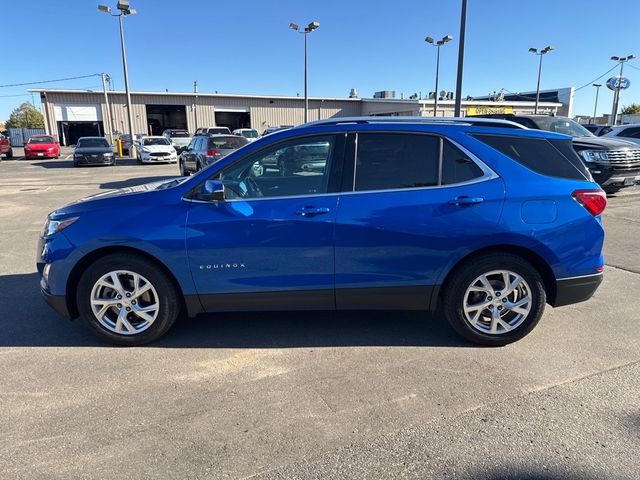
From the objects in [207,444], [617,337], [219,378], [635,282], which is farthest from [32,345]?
[635,282]

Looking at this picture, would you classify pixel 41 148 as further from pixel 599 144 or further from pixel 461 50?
pixel 599 144

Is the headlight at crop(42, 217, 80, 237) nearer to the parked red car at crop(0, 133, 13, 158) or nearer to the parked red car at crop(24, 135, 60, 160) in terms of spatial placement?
the parked red car at crop(24, 135, 60, 160)

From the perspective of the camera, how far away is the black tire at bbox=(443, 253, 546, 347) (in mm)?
3607

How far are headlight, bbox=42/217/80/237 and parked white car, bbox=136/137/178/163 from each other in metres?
23.0

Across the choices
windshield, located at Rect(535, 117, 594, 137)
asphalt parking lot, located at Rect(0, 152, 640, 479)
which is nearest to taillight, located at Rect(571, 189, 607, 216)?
asphalt parking lot, located at Rect(0, 152, 640, 479)

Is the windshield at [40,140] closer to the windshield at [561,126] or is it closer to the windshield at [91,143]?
the windshield at [91,143]

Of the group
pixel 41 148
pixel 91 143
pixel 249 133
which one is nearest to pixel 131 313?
pixel 91 143

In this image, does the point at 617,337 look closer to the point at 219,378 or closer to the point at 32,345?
the point at 219,378

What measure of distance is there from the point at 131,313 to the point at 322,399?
→ 1.72 m

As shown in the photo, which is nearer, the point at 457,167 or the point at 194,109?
the point at 457,167

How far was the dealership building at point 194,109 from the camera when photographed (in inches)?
1876

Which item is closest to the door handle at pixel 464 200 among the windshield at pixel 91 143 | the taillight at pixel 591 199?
the taillight at pixel 591 199

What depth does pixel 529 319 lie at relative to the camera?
372 cm

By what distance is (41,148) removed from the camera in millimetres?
29828
